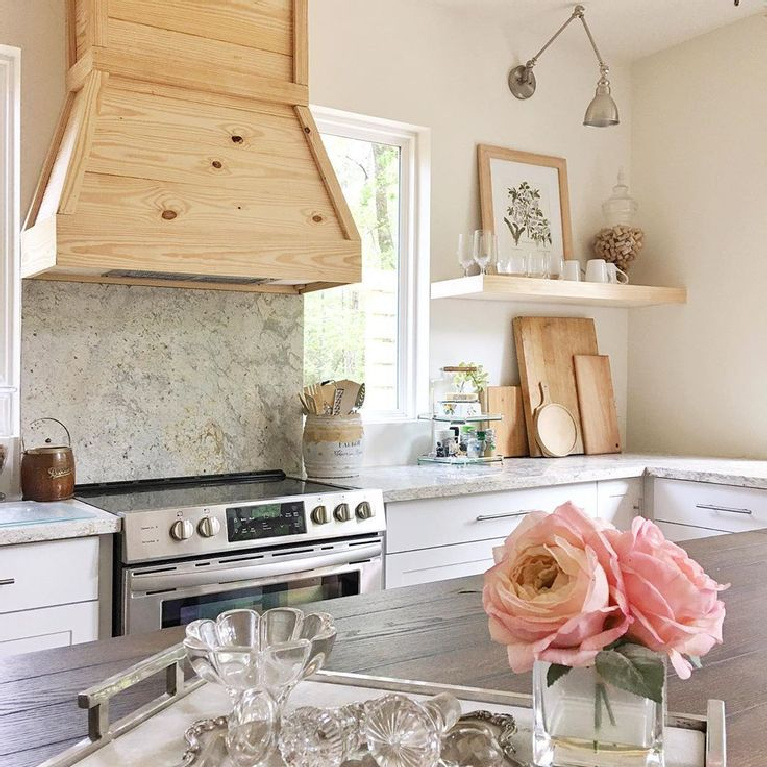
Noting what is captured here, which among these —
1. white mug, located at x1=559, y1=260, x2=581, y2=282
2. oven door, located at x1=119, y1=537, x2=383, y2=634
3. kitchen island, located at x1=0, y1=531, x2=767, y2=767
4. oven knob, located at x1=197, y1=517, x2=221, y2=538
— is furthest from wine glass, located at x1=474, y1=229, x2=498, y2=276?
kitchen island, located at x1=0, y1=531, x2=767, y2=767

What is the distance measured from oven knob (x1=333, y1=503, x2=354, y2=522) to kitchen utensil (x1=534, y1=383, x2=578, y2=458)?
138 cm

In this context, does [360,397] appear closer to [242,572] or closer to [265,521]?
[265,521]

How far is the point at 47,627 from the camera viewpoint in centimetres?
217

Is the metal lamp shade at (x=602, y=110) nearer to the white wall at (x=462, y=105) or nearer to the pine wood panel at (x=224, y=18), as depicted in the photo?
the white wall at (x=462, y=105)

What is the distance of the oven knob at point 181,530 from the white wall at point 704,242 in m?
2.49

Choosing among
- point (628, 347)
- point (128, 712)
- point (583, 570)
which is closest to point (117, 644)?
point (128, 712)

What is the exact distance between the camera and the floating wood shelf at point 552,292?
135 inches

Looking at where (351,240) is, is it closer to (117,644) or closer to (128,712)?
(117,644)

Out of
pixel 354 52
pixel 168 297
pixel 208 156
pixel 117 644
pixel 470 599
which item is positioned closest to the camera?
pixel 117 644

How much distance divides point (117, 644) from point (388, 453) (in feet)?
7.47

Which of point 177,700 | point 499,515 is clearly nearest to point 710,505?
point 499,515

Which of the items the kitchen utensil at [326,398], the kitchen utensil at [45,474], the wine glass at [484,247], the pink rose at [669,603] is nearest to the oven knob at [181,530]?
the kitchen utensil at [45,474]

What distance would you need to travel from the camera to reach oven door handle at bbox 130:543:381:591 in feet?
7.57

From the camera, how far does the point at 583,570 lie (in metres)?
0.72
